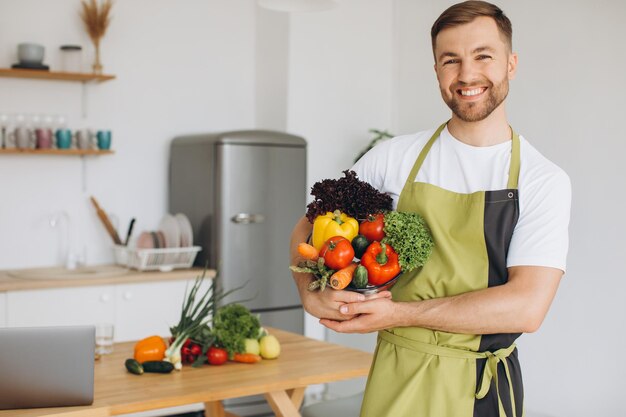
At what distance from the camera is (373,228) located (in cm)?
191

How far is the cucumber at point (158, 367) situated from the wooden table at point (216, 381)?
0.7 inches

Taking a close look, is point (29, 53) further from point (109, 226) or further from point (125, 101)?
point (109, 226)

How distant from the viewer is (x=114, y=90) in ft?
17.3

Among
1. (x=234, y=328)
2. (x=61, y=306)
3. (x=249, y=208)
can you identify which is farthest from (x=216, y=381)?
(x=249, y=208)

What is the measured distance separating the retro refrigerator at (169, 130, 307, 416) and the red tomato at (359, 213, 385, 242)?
9.84ft

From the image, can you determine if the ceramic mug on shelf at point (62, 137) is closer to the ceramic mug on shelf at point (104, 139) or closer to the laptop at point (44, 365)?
the ceramic mug on shelf at point (104, 139)

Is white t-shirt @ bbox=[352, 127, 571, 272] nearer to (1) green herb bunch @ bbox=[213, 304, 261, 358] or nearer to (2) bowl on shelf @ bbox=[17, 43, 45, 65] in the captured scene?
(1) green herb bunch @ bbox=[213, 304, 261, 358]

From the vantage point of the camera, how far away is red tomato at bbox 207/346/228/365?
3.12 metres

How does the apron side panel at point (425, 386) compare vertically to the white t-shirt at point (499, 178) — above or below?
below

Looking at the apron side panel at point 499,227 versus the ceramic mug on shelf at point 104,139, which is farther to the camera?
the ceramic mug on shelf at point 104,139

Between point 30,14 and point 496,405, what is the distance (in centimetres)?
397

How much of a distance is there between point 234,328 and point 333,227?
4.59ft

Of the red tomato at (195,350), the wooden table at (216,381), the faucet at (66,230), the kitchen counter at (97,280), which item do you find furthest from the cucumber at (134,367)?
the faucet at (66,230)

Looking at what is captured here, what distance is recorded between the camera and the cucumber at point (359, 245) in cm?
187
